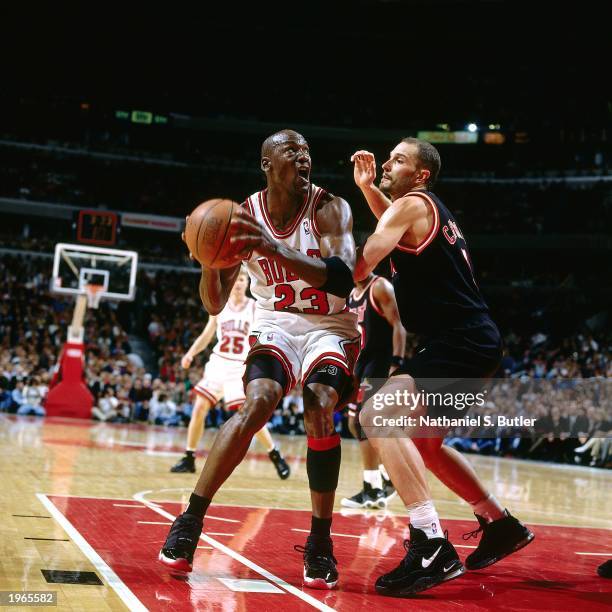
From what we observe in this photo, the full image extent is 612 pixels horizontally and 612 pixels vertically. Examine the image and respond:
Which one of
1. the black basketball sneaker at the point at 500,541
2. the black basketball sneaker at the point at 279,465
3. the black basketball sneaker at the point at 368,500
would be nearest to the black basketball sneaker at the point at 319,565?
the black basketball sneaker at the point at 500,541

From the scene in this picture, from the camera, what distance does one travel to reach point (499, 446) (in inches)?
749

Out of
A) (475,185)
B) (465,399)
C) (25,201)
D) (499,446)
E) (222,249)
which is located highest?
(475,185)

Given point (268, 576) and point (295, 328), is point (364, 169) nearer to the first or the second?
point (295, 328)

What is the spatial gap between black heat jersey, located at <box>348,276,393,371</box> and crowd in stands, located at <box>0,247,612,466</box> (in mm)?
9200

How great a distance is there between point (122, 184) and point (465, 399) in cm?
3270

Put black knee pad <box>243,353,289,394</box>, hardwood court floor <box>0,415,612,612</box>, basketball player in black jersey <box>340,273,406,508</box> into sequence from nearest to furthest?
hardwood court floor <box>0,415,612,612</box> < black knee pad <box>243,353,289,394</box> < basketball player in black jersey <box>340,273,406,508</box>

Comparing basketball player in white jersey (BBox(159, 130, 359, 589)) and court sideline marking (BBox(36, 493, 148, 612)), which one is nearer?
court sideline marking (BBox(36, 493, 148, 612))

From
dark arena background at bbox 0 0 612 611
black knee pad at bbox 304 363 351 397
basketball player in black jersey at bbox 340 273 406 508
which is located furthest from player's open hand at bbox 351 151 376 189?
dark arena background at bbox 0 0 612 611

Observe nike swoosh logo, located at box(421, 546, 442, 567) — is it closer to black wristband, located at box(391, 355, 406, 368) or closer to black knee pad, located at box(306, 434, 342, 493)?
black knee pad, located at box(306, 434, 342, 493)

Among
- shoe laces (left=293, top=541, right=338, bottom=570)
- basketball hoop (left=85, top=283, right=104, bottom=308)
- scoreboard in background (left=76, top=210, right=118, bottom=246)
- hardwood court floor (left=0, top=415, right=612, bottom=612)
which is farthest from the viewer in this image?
scoreboard in background (left=76, top=210, right=118, bottom=246)

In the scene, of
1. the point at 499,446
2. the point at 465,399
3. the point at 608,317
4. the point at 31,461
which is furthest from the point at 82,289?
the point at 608,317

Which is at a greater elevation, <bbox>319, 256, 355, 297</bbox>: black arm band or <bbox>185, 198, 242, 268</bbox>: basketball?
<bbox>185, 198, 242, 268</bbox>: basketball

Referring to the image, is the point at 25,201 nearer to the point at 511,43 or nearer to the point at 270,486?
the point at 511,43

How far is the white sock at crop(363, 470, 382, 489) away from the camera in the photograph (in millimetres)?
7578
